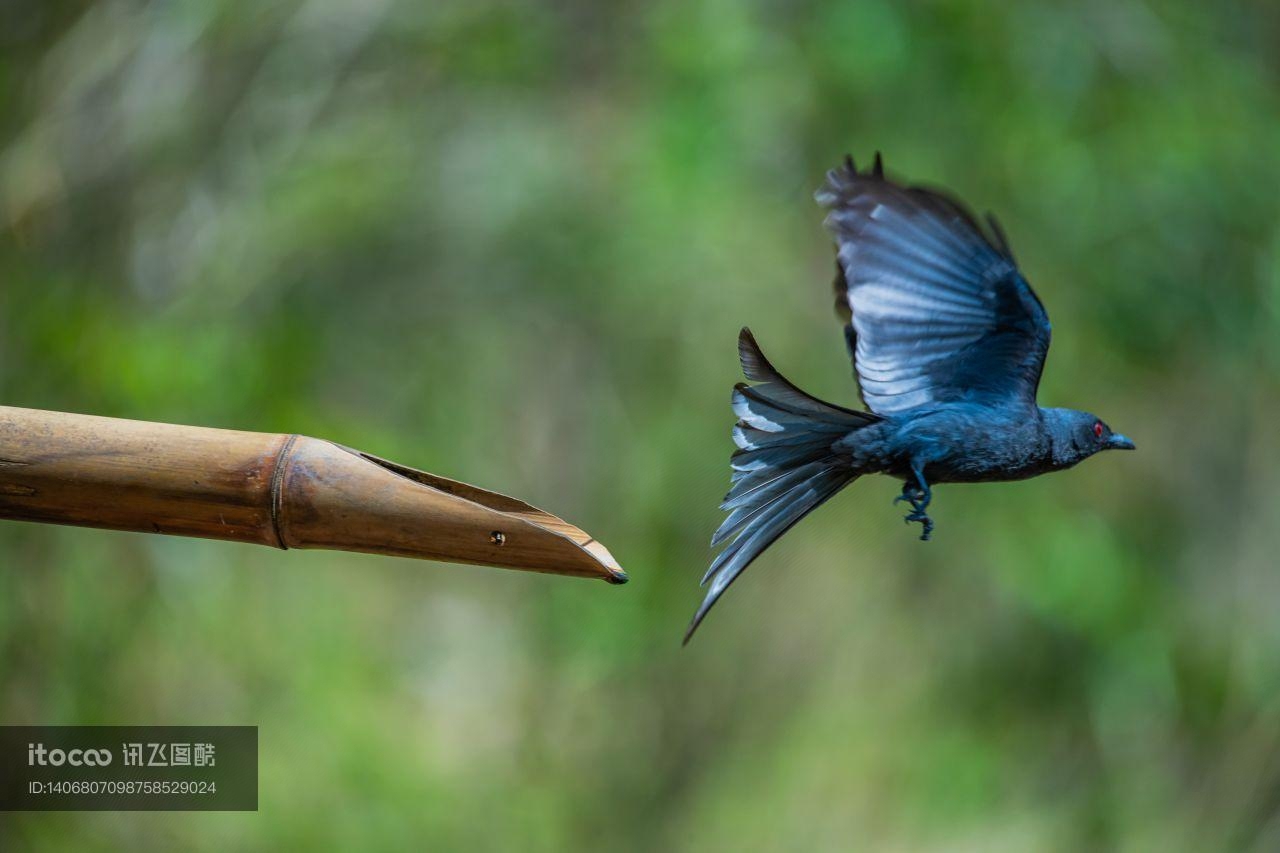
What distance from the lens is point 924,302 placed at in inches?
56.6

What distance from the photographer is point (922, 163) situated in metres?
3.80

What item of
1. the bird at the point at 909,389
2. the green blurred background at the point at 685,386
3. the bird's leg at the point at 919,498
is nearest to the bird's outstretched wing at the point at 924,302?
Result: the bird at the point at 909,389

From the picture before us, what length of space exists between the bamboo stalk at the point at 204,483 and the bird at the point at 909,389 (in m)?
0.22

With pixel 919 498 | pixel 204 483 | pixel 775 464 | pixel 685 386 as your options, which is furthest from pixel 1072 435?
pixel 685 386

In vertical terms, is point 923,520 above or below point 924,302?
below

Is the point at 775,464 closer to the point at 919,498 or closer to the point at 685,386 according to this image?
the point at 919,498

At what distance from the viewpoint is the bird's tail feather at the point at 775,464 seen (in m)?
1.24

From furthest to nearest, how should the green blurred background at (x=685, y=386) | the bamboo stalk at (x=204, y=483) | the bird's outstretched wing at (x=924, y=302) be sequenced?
the green blurred background at (x=685, y=386)
the bird's outstretched wing at (x=924, y=302)
the bamboo stalk at (x=204, y=483)

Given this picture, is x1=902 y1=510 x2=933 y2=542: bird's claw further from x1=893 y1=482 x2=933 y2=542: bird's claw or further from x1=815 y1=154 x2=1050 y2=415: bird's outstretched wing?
x1=815 y1=154 x2=1050 y2=415: bird's outstretched wing

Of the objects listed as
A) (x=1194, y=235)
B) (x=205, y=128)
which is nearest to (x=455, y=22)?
(x=205, y=128)

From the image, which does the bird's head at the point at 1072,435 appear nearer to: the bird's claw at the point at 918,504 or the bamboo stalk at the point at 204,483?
the bird's claw at the point at 918,504

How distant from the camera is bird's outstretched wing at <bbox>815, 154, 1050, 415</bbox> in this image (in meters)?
1.38

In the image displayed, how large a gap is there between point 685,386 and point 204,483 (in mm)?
2726

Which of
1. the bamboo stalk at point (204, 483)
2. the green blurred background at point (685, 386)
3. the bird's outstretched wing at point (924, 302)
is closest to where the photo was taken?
the bamboo stalk at point (204, 483)
